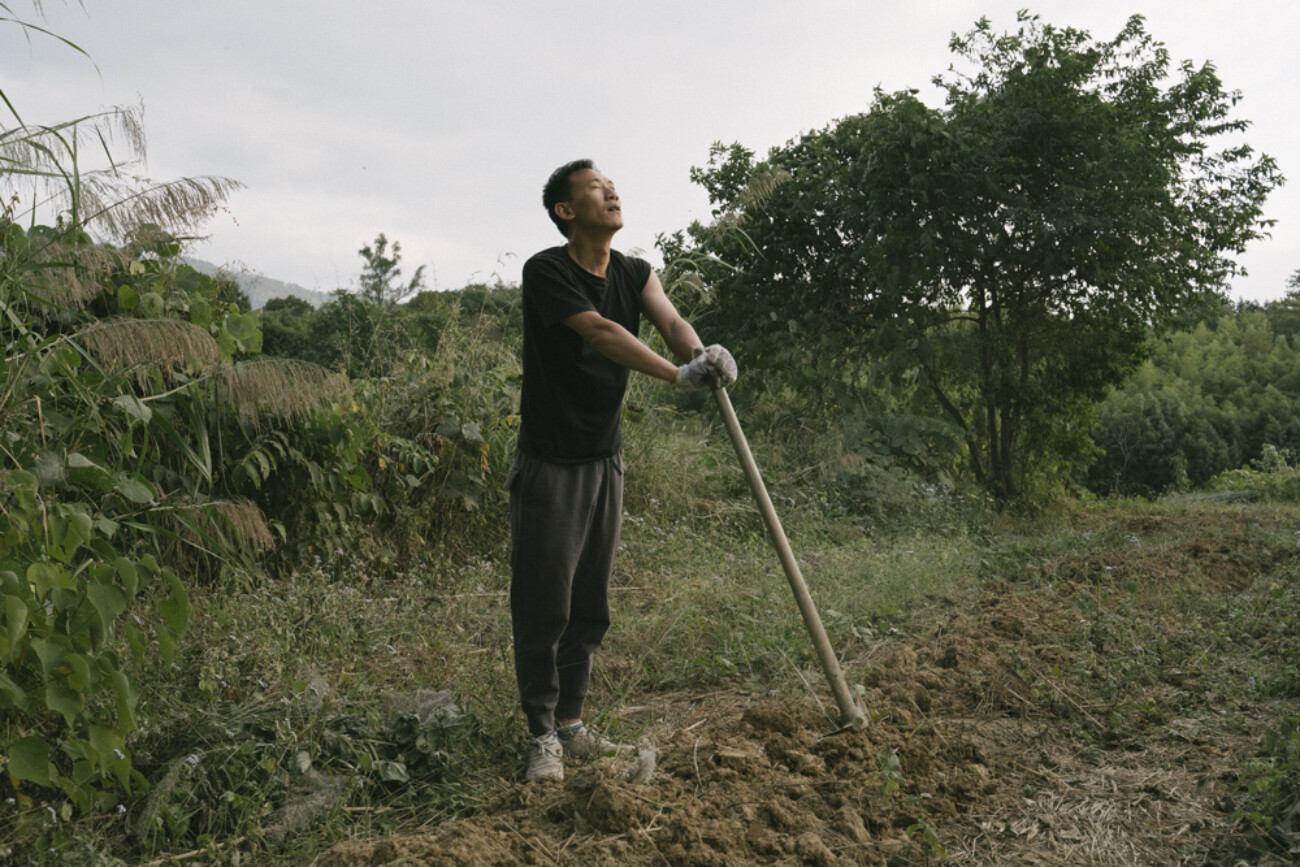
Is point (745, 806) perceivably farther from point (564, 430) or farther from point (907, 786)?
point (564, 430)

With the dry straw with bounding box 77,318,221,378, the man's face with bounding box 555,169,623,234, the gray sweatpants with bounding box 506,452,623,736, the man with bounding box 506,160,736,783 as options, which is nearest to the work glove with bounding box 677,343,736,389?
the man with bounding box 506,160,736,783

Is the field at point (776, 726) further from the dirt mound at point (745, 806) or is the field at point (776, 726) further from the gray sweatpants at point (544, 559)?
the gray sweatpants at point (544, 559)

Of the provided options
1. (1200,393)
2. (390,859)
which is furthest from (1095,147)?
(1200,393)

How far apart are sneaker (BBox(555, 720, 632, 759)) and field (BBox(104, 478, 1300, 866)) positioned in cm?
8

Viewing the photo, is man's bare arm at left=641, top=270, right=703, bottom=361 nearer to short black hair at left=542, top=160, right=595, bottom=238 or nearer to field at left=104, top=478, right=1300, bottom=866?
short black hair at left=542, top=160, right=595, bottom=238

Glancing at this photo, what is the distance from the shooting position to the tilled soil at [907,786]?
2203 mm

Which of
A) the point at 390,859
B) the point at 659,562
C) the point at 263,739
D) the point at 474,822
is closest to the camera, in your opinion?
the point at 390,859

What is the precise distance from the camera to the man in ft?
8.67

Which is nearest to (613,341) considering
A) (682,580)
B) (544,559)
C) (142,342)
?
(544,559)

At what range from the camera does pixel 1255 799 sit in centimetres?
234

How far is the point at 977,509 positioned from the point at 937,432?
2.97 ft

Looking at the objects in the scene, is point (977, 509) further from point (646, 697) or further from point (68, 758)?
point (68, 758)

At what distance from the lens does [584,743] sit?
9.16 feet

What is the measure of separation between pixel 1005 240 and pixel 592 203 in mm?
5592
